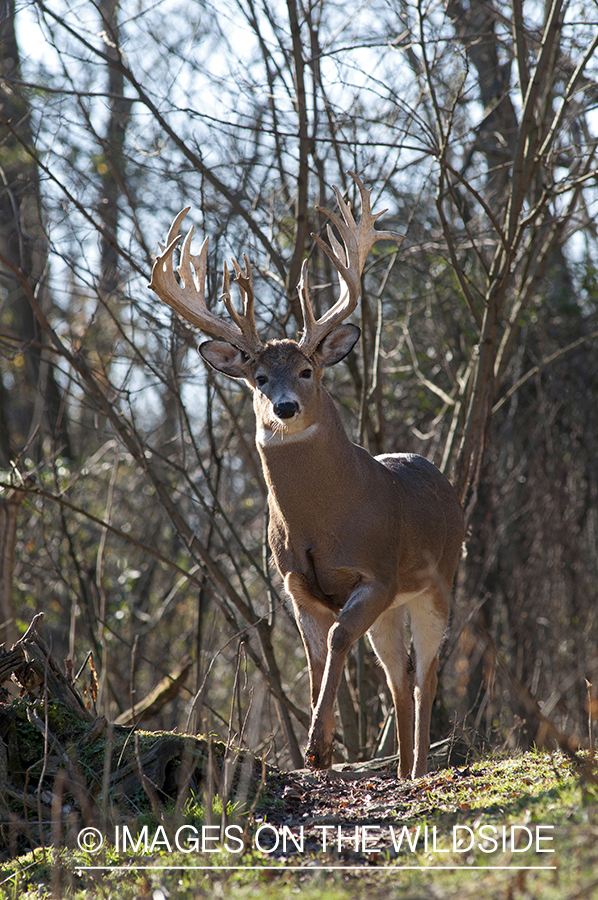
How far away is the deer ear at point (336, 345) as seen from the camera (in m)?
5.95

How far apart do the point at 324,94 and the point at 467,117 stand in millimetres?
2557

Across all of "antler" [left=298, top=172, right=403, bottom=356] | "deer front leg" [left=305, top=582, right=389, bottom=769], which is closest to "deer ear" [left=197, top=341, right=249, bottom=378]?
"antler" [left=298, top=172, right=403, bottom=356]

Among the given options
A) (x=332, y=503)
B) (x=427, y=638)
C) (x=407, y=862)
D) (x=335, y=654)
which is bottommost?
(x=407, y=862)

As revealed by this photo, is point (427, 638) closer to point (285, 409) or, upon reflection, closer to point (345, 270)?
point (285, 409)

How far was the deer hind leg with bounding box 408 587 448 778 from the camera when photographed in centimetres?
625

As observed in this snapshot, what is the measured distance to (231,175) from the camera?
9.48m

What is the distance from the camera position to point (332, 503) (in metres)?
5.49

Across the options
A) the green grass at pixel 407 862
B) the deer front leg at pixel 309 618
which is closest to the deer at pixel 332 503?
the deer front leg at pixel 309 618

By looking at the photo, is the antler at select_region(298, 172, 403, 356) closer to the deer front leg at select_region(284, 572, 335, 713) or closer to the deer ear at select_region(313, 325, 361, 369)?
the deer ear at select_region(313, 325, 361, 369)

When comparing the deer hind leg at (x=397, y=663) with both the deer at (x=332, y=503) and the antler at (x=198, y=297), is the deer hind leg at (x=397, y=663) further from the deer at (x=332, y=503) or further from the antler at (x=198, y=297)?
the antler at (x=198, y=297)

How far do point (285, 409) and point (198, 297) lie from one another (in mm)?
1214

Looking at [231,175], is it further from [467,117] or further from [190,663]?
[190,663]

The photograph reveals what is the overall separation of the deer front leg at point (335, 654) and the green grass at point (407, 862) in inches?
13.5

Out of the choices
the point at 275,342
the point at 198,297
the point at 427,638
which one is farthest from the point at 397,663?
the point at 198,297
